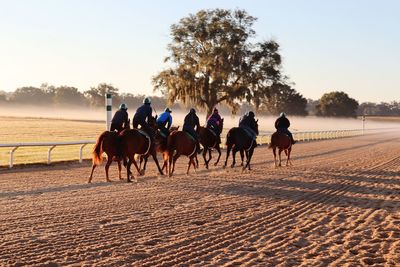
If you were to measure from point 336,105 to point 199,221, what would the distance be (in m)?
113

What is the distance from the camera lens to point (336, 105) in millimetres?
115750

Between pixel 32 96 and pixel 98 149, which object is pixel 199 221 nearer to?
pixel 98 149

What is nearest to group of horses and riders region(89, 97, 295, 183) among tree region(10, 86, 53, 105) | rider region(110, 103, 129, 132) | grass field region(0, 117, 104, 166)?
rider region(110, 103, 129, 132)

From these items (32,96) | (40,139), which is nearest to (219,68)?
(40,139)

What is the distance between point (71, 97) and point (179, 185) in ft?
515

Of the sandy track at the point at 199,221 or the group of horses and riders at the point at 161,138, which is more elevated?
the group of horses and riders at the point at 161,138

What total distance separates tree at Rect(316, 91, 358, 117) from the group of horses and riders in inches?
3981

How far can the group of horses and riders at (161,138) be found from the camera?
12523 millimetres

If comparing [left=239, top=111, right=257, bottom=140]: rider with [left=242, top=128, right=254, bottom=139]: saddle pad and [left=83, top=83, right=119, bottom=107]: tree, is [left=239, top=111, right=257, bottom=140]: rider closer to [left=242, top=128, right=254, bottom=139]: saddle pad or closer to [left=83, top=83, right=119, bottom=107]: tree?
[left=242, top=128, right=254, bottom=139]: saddle pad

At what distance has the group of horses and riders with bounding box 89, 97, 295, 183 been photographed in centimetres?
1252

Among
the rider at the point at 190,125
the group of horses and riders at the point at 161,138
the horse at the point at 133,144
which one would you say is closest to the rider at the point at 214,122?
the group of horses and riders at the point at 161,138

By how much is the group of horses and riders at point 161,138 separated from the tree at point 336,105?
101 meters

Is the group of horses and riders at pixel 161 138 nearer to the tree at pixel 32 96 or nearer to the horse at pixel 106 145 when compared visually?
the horse at pixel 106 145

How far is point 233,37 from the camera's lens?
112 ft
